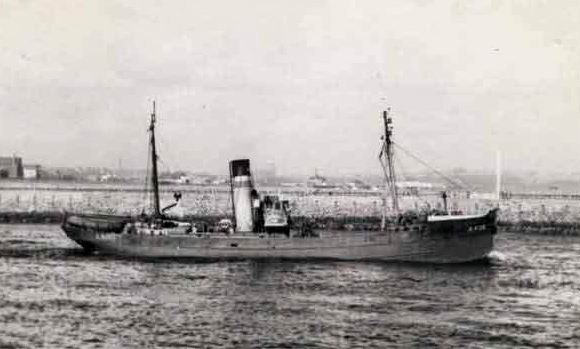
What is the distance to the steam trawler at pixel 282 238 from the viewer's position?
49656mm

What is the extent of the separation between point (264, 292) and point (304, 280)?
415 centimetres

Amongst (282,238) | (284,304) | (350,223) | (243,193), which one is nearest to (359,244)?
(282,238)

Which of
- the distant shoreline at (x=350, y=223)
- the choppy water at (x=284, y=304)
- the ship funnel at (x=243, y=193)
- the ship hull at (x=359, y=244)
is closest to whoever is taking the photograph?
the choppy water at (x=284, y=304)

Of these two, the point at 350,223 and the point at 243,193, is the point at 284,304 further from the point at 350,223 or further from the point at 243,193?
the point at 350,223

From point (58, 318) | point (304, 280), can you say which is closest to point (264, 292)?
point (304, 280)

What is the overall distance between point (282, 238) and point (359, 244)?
15.7 feet

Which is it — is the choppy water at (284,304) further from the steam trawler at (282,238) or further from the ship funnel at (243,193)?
the ship funnel at (243,193)

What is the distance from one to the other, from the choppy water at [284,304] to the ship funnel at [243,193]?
4.48 metres

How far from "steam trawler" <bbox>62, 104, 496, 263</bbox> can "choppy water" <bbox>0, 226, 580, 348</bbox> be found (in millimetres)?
1689

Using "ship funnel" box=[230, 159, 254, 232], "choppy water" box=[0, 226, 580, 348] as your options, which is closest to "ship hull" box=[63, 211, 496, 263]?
"ship funnel" box=[230, 159, 254, 232]

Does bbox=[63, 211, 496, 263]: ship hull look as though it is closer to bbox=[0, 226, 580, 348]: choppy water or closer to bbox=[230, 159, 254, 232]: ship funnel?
bbox=[230, 159, 254, 232]: ship funnel

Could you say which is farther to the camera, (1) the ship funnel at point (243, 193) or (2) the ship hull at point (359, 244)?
(1) the ship funnel at point (243, 193)

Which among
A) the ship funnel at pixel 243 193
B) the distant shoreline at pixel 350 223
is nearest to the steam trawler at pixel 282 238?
the ship funnel at pixel 243 193

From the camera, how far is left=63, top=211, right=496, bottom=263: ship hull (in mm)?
49594
